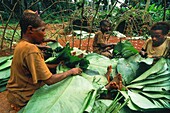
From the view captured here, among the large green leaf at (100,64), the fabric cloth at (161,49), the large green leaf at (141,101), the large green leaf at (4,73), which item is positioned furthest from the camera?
the fabric cloth at (161,49)

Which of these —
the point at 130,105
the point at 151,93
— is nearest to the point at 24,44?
the point at 130,105

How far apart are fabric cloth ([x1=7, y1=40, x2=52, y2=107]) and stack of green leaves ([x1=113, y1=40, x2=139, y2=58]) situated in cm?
131

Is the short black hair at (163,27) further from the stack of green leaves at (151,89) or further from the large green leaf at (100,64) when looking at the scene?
the large green leaf at (100,64)

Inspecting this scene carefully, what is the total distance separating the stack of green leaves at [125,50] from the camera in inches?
125

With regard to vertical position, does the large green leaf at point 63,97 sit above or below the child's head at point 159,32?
below

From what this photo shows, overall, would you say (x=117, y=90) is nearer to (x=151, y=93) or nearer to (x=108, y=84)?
(x=108, y=84)

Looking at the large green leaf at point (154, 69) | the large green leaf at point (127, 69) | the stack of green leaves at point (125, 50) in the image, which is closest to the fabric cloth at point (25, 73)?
the large green leaf at point (127, 69)

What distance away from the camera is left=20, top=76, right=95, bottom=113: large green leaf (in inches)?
78.1

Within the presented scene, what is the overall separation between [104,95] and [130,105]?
28cm

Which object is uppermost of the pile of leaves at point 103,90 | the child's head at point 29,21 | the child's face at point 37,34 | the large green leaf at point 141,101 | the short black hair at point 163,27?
the child's head at point 29,21

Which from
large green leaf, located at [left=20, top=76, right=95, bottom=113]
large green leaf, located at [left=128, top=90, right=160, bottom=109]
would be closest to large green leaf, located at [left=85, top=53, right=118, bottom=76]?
large green leaf, located at [left=128, top=90, right=160, bottom=109]

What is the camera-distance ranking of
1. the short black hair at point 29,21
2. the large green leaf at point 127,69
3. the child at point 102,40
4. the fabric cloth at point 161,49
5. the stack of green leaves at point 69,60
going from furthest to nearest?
the child at point 102,40 → the fabric cloth at point 161,49 → the large green leaf at point 127,69 → the stack of green leaves at point 69,60 → the short black hair at point 29,21

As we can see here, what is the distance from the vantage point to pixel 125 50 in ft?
10.9

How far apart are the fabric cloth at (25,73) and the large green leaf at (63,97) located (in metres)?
0.15
